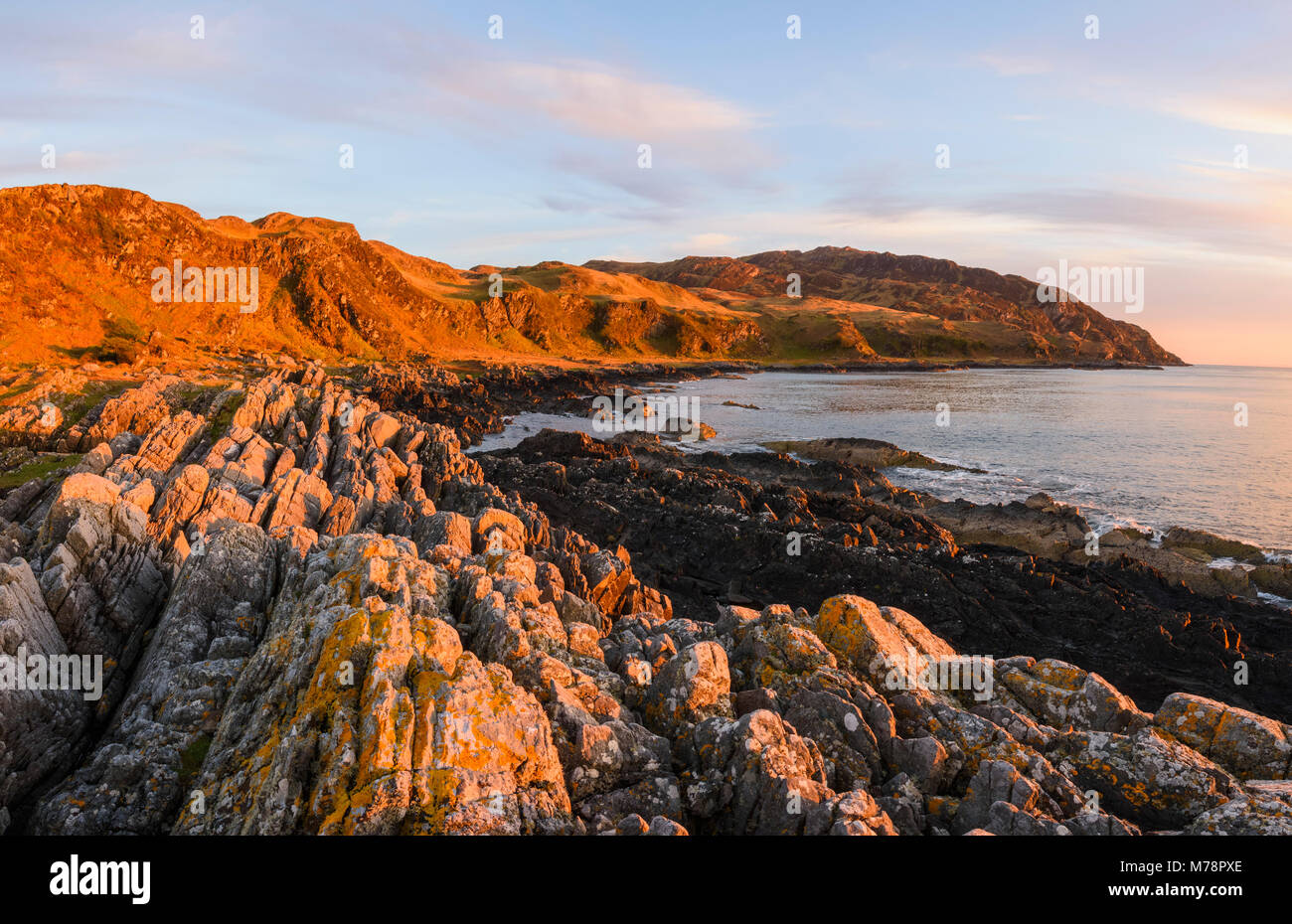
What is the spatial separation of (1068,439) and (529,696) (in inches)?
2894

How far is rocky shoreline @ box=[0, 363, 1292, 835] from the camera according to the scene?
7488 millimetres

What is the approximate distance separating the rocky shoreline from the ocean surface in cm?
2176

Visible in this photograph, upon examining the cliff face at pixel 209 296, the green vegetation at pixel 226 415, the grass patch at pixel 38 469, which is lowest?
the grass patch at pixel 38 469

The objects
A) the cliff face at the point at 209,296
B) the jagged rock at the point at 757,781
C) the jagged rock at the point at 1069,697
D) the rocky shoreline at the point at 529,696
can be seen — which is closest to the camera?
the rocky shoreline at the point at 529,696

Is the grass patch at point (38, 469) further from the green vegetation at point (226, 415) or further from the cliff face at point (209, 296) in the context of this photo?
the cliff face at point (209, 296)

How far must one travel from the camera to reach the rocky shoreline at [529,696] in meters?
7.49

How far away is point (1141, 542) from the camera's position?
30.0 m

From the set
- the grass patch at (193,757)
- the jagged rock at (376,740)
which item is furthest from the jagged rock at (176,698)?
the jagged rock at (376,740)

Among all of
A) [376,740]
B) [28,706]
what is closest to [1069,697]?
[376,740]

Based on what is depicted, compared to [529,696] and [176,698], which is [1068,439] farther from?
[176,698]

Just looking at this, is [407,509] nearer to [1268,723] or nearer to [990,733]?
[990,733]

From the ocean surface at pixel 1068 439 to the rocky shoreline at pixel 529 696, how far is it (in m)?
A: 21.8

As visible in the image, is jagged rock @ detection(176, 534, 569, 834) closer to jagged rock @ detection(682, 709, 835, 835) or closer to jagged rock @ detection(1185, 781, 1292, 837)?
jagged rock @ detection(682, 709, 835, 835)

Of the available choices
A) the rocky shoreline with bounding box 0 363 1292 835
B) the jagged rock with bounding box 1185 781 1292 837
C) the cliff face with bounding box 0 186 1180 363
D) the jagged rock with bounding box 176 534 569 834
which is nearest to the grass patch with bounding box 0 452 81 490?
the rocky shoreline with bounding box 0 363 1292 835
